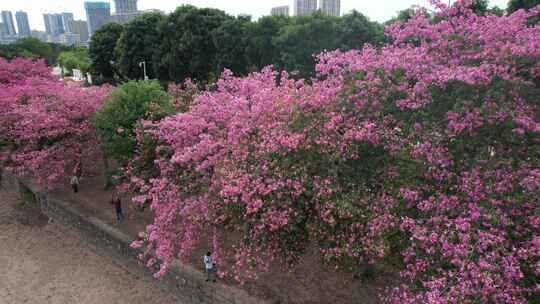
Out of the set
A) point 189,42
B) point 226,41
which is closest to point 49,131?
point 226,41

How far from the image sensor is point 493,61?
24.0 feet

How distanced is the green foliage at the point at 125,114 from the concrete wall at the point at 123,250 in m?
2.82

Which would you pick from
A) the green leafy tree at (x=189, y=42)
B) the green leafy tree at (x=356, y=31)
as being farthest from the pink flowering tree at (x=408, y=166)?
the green leafy tree at (x=189, y=42)

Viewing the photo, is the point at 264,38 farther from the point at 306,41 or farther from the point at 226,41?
the point at 306,41

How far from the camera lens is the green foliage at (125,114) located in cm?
1328

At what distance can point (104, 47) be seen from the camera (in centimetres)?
4431

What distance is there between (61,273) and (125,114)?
19.5 feet

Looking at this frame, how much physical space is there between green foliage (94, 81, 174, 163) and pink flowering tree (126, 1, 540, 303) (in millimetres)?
4939

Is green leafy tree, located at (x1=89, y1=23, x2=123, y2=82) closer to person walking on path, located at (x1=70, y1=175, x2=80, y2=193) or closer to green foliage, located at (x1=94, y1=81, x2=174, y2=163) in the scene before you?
person walking on path, located at (x1=70, y1=175, x2=80, y2=193)

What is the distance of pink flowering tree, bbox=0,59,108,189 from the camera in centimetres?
1438

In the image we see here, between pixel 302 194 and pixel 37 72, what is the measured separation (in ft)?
80.9

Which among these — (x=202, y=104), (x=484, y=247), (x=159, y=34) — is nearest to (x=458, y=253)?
(x=484, y=247)

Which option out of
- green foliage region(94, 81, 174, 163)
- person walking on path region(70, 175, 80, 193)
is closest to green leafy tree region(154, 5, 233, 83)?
person walking on path region(70, 175, 80, 193)

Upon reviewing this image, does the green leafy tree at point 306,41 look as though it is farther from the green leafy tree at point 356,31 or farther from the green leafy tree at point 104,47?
the green leafy tree at point 104,47
